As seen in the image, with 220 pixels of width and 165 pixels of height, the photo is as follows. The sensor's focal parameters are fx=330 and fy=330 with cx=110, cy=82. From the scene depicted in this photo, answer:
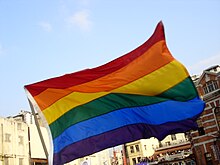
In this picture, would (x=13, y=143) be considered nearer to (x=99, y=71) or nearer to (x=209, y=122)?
(x=209, y=122)

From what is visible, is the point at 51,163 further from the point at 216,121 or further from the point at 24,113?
the point at 24,113

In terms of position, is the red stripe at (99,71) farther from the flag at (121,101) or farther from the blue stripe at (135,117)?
the blue stripe at (135,117)

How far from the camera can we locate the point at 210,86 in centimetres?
3722

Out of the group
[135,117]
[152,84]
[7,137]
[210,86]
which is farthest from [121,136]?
[7,137]

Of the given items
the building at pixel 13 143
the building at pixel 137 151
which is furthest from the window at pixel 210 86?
the building at pixel 137 151

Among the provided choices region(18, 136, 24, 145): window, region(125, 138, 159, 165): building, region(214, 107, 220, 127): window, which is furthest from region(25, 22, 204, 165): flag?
region(125, 138, 159, 165): building

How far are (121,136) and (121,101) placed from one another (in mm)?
1081

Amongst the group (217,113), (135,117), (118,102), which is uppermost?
(217,113)

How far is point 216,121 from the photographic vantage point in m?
36.3

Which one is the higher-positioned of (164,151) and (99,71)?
(164,151)

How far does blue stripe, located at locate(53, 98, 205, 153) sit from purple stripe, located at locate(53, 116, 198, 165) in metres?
0.12

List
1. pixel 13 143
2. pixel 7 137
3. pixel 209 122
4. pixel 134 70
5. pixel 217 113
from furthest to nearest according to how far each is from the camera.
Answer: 1. pixel 13 143
2. pixel 7 137
3. pixel 209 122
4. pixel 217 113
5. pixel 134 70

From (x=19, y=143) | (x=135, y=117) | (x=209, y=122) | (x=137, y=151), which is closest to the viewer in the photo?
(x=135, y=117)

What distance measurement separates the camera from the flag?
955 cm
